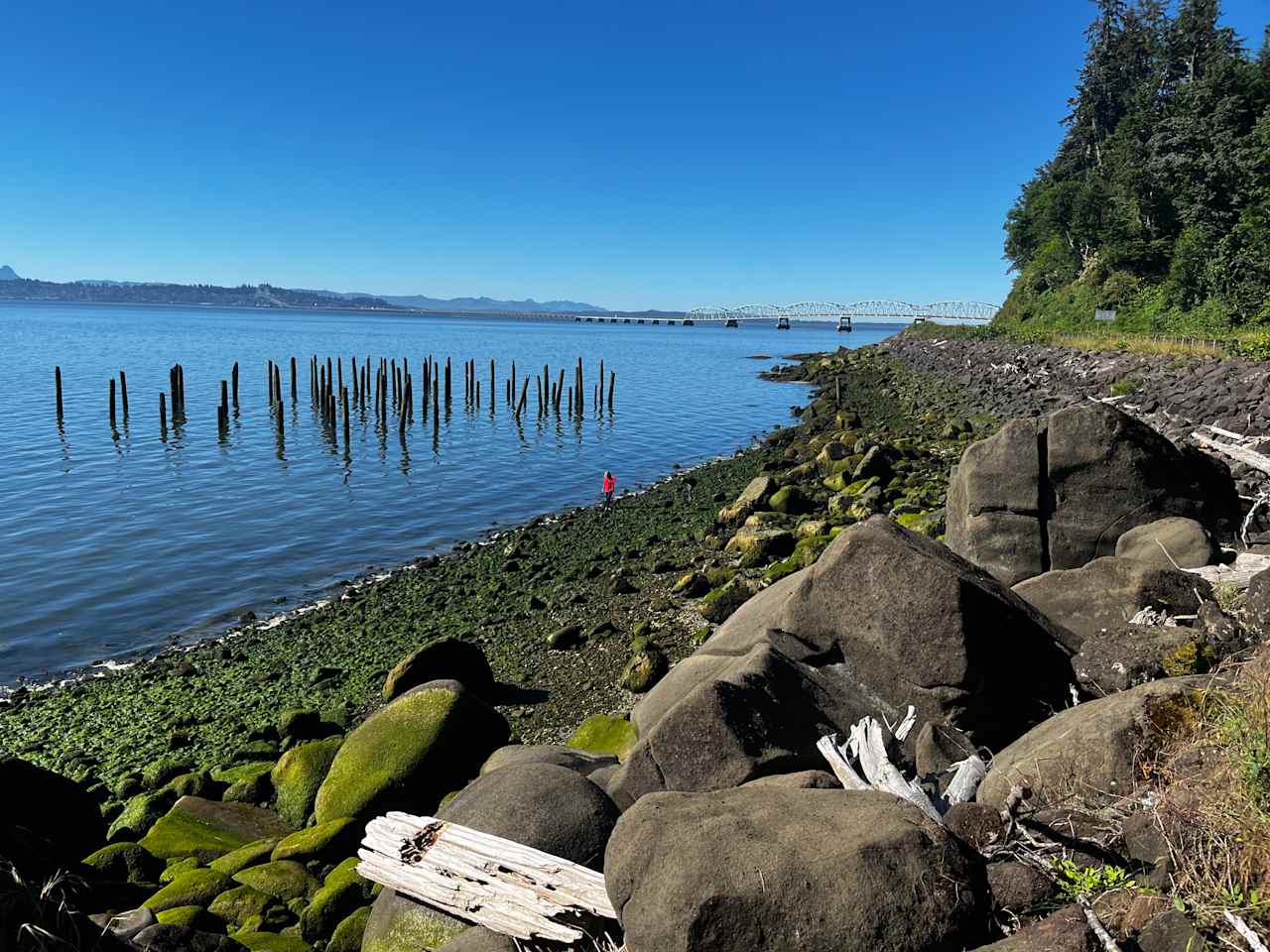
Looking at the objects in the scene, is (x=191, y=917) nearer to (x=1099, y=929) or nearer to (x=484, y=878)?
(x=484, y=878)

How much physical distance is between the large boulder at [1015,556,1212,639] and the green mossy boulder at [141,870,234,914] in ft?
28.5

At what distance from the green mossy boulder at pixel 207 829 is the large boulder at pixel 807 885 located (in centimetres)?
663

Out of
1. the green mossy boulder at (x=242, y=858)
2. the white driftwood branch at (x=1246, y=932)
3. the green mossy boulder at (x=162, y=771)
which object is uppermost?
the white driftwood branch at (x=1246, y=932)

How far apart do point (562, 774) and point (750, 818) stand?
233 centimetres

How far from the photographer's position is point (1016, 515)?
35.7 feet

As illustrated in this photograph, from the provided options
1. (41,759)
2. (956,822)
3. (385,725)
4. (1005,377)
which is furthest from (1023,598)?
(1005,377)

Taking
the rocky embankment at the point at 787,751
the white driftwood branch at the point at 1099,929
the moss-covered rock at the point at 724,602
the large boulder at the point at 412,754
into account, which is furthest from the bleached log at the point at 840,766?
the moss-covered rock at the point at 724,602

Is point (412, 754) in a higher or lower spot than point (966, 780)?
lower

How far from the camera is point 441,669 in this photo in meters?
12.5

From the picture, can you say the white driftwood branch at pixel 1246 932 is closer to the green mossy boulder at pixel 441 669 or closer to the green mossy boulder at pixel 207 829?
the green mossy boulder at pixel 207 829

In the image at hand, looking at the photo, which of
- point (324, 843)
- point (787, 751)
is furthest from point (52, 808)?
point (787, 751)

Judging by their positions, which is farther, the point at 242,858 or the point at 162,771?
the point at 162,771

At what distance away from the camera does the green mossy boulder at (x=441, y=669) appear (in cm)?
1231

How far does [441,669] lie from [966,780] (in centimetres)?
891
